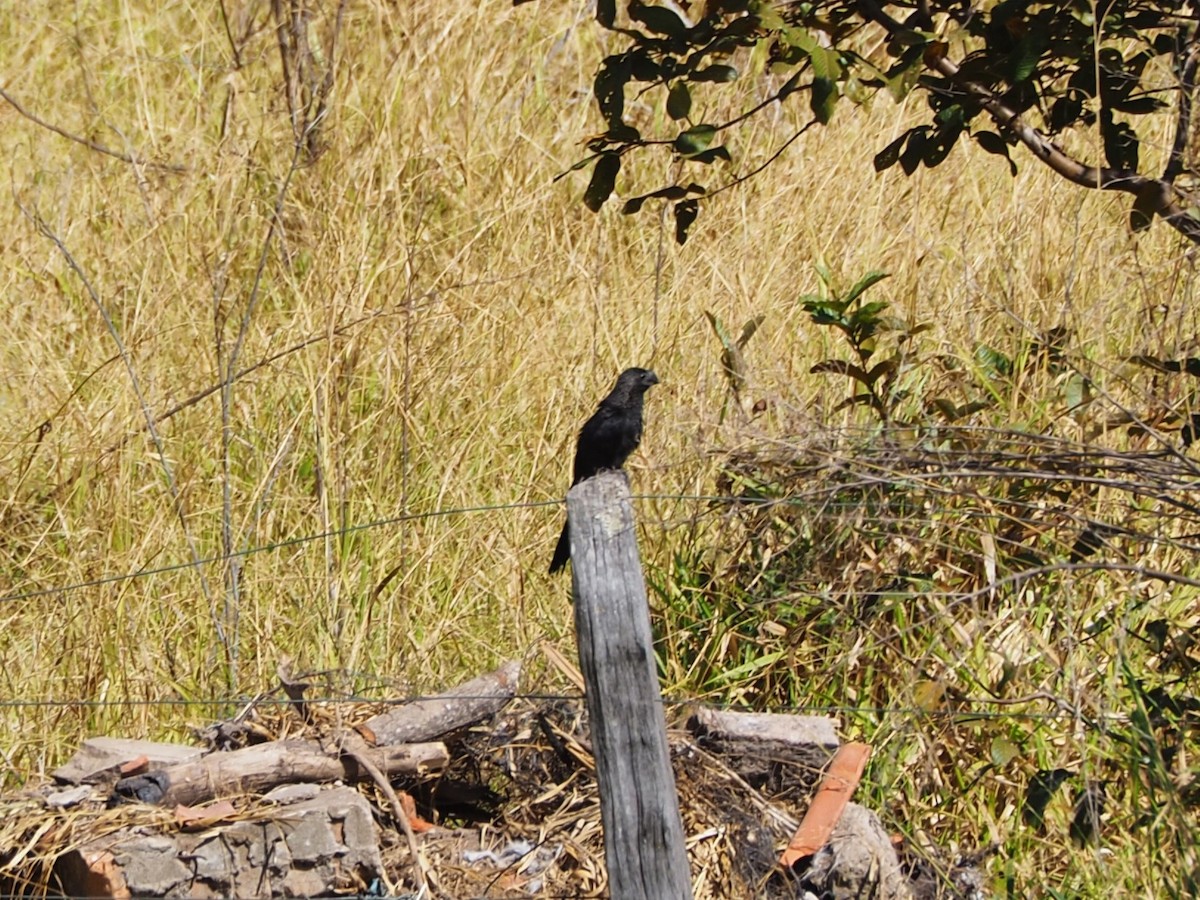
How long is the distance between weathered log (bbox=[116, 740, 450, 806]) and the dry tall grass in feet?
1.95

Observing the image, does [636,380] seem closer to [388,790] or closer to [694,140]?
[694,140]

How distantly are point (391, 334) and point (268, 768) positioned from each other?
217 cm

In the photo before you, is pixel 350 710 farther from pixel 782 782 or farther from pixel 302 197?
pixel 302 197

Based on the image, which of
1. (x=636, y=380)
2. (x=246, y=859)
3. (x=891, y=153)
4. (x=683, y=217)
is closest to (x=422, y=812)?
(x=246, y=859)

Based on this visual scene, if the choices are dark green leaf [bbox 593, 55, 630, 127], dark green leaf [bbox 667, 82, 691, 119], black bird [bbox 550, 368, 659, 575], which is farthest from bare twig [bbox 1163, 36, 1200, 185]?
black bird [bbox 550, 368, 659, 575]

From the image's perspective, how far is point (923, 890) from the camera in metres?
3.44

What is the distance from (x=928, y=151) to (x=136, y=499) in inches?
114

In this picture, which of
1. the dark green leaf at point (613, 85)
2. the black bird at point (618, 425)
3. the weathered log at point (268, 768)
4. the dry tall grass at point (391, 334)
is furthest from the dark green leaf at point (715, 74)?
the weathered log at point (268, 768)

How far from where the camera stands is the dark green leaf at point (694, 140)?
10.3ft

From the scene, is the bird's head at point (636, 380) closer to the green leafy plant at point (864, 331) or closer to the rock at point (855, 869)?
the green leafy plant at point (864, 331)

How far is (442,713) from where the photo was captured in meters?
3.54

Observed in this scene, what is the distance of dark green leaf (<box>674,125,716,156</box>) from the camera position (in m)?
3.15

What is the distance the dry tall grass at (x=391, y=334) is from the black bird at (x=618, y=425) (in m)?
0.13

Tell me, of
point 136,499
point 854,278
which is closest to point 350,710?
point 136,499
